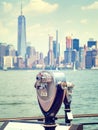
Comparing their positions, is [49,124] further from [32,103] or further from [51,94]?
[32,103]

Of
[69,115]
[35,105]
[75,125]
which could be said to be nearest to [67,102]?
[69,115]

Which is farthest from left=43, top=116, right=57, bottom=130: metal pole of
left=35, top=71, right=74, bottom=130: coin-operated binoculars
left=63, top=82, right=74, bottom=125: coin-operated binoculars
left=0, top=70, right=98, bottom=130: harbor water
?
left=0, top=70, right=98, bottom=130: harbor water

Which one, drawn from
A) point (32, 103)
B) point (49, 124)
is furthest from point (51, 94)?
point (32, 103)

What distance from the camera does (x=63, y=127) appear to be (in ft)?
10.0

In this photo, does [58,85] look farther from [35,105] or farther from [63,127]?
[35,105]

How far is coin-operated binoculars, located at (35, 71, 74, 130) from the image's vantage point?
9.84ft

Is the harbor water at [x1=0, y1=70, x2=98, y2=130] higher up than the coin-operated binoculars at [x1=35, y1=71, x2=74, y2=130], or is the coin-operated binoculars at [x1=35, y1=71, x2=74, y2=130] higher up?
the coin-operated binoculars at [x1=35, y1=71, x2=74, y2=130]

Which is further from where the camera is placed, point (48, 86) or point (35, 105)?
point (35, 105)

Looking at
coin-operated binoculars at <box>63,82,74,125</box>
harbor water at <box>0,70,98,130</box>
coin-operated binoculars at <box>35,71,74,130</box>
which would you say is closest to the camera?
coin-operated binoculars at <box>35,71,74,130</box>

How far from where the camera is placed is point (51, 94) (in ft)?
9.90

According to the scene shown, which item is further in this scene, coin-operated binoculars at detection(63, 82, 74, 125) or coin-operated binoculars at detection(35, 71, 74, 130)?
coin-operated binoculars at detection(63, 82, 74, 125)

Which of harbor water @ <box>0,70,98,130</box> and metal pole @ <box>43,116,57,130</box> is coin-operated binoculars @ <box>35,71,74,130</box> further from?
harbor water @ <box>0,70,98,130</box>

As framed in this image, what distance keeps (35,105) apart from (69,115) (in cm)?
5120

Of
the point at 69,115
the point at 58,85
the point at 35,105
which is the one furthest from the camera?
the point at 35,105
